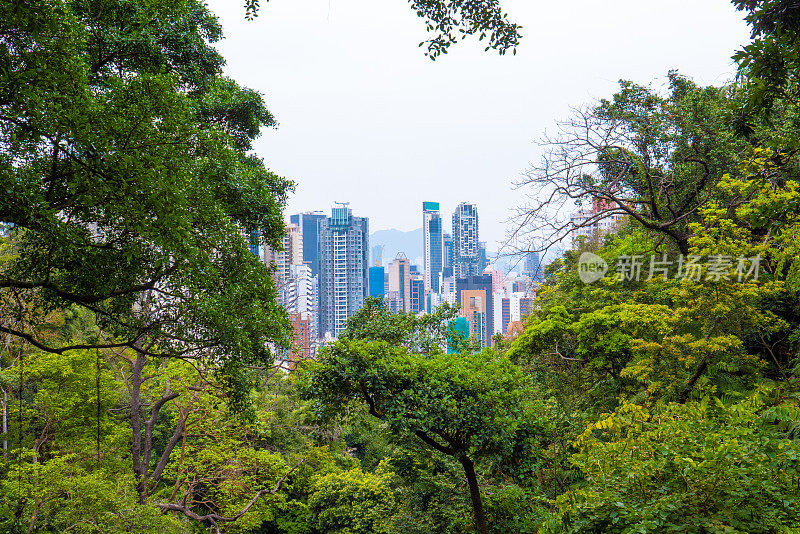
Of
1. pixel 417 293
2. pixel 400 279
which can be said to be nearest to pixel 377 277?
pixel 400 279

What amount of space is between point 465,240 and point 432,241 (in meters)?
25.7

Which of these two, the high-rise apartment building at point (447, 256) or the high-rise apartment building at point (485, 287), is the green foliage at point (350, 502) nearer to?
the high-rise apartment building at point (485, 287)

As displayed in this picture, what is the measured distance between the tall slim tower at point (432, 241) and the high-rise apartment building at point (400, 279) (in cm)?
2240

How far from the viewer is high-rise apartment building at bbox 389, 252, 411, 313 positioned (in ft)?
214

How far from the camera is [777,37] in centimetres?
341

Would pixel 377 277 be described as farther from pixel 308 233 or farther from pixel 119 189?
pixel 119 189

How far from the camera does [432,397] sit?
5934 millimetres

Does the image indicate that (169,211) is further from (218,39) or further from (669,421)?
(218,39)

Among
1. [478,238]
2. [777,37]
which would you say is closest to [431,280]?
[478,238]

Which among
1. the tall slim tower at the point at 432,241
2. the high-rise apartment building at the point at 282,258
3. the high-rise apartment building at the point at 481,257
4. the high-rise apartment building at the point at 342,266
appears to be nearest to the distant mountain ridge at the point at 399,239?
the tall slim tower at the point at 432,241

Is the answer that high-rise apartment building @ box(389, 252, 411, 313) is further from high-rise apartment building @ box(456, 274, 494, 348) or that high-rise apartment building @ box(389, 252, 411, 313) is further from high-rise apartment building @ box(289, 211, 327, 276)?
high-rise apartment building @ box(289, 211, 327, 276)

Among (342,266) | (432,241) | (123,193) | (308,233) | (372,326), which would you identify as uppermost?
(432,241)

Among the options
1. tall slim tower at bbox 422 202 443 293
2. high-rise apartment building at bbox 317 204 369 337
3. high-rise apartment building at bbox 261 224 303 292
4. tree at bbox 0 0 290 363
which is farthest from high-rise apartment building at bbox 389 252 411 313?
tree at bbox 0 0 290 363

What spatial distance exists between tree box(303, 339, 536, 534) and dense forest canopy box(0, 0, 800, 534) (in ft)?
0.11
